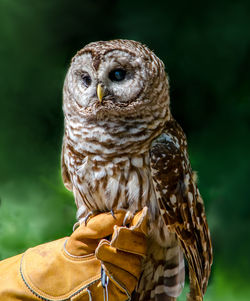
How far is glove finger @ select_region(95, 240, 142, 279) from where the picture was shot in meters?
1.56

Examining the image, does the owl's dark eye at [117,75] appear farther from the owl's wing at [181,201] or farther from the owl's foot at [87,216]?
the owl's foot at [87,216]

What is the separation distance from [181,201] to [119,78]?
1.73ft

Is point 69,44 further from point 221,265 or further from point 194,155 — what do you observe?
point 221,265

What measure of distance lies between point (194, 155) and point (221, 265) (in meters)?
0.63

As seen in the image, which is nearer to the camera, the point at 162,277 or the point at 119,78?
the point at 119,78

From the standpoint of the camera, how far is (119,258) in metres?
1.59

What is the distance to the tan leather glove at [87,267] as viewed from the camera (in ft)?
5.20

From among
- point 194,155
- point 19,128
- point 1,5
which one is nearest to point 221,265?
point 194,155

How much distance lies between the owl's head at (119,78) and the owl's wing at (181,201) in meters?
0.17

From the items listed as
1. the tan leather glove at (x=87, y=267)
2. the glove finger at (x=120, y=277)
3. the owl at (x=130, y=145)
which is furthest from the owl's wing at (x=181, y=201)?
the glove finger at (x=120, y=277)

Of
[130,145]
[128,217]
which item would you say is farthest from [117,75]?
[128,217]

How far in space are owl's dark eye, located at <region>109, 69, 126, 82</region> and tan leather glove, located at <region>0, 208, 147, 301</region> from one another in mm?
503

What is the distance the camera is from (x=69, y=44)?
8.06 ft

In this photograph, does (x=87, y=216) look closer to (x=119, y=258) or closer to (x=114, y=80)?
(x=119, y=258)
